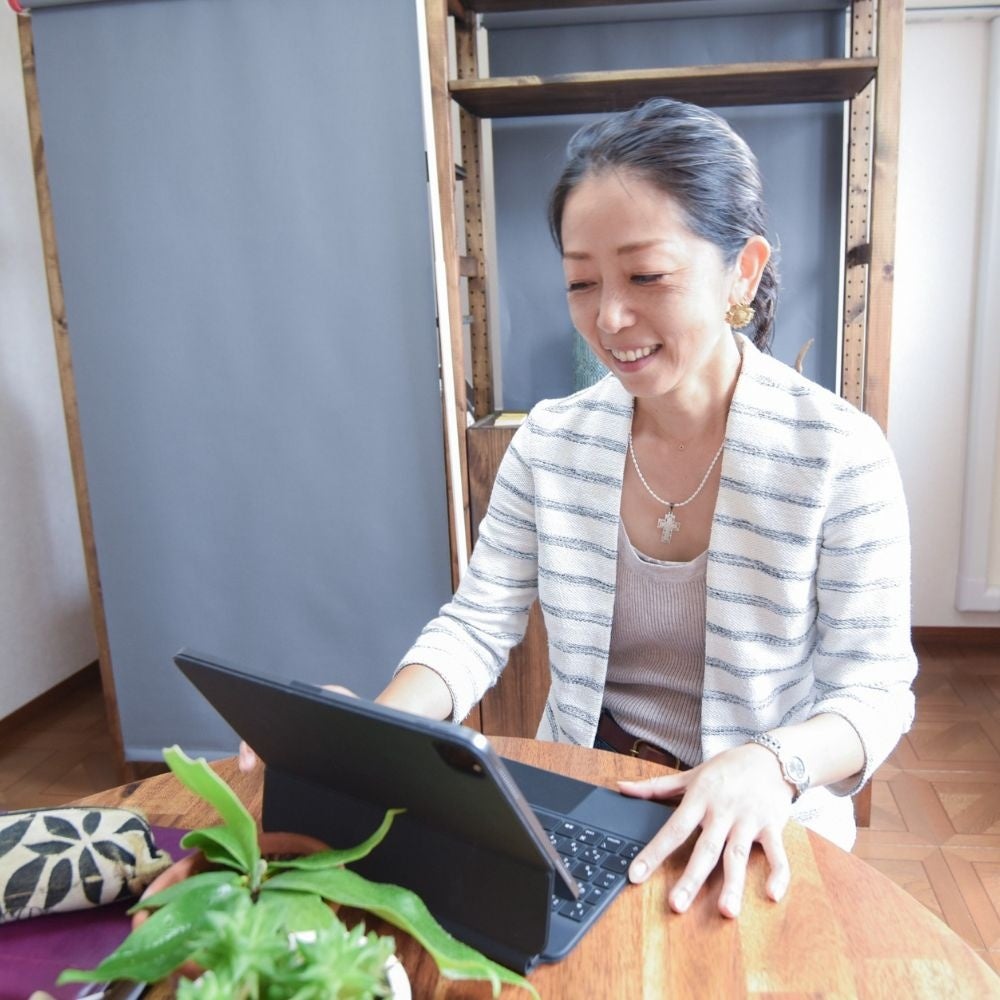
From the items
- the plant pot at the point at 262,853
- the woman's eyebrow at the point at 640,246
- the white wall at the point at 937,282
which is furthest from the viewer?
the white wall at the point at 937,282

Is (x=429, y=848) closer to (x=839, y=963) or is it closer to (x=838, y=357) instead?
(x=839, y=963)

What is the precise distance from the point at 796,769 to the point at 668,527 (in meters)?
0.36

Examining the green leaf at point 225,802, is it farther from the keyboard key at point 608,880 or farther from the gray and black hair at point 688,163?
the gray and black hair at point 688,163

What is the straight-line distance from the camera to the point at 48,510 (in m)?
2.73

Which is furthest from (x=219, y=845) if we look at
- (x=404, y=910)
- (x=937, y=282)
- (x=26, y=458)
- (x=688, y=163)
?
(x=937, y=282)

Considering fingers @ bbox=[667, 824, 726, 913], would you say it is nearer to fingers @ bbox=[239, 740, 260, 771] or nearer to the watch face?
the watch face

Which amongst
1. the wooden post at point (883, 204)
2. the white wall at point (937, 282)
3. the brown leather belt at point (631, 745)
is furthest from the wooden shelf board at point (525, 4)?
the brown leather belt at point (631, 745)

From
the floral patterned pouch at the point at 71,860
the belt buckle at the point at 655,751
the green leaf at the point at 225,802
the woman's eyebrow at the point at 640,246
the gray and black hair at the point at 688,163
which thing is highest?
the gray and black hair at the point at 688,163

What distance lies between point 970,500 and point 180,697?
221cm

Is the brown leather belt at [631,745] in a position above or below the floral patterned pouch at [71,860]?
below

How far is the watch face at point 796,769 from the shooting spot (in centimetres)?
84

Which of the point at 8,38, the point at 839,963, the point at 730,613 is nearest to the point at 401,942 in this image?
the point at 839,963

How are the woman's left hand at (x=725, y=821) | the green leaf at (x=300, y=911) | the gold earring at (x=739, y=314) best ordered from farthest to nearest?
the gold earring at (x=739, y=314) < the woman's left hand at (x=725, y=821) < the green leaf at (x=300, y=911)

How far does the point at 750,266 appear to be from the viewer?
1.07 m
